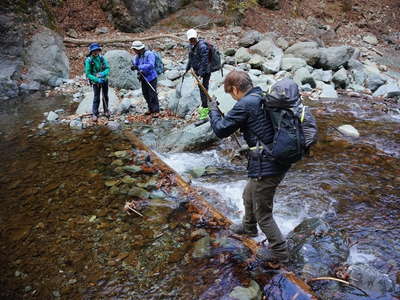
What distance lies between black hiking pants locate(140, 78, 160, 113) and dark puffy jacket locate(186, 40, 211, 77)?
1562 millimetres

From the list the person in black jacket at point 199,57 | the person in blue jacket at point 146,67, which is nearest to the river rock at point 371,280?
the person in black jacket at point 199,57

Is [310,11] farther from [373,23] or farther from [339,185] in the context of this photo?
[339,185]

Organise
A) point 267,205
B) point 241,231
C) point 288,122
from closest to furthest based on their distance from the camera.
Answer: point 288,122 < point 267,205 < point 241,231

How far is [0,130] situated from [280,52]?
15.3m

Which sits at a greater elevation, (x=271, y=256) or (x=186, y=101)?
(x=271, y=256)

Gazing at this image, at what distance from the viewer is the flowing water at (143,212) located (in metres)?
4.45

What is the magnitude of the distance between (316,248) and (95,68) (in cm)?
856

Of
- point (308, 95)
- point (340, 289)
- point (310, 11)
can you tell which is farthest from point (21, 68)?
point (310, 11)

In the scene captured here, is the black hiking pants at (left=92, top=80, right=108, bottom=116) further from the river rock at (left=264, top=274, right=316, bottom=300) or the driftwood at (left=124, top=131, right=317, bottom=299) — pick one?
the river rock at (left=264, top=274, right=316, bottom=300)

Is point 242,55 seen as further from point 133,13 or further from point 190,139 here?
point 190,139

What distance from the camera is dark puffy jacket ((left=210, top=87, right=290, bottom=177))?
3.88 meters

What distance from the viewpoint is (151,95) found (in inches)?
433

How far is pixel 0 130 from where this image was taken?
10.6 metres

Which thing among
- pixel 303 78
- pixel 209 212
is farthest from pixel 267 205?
pixel 303 78
